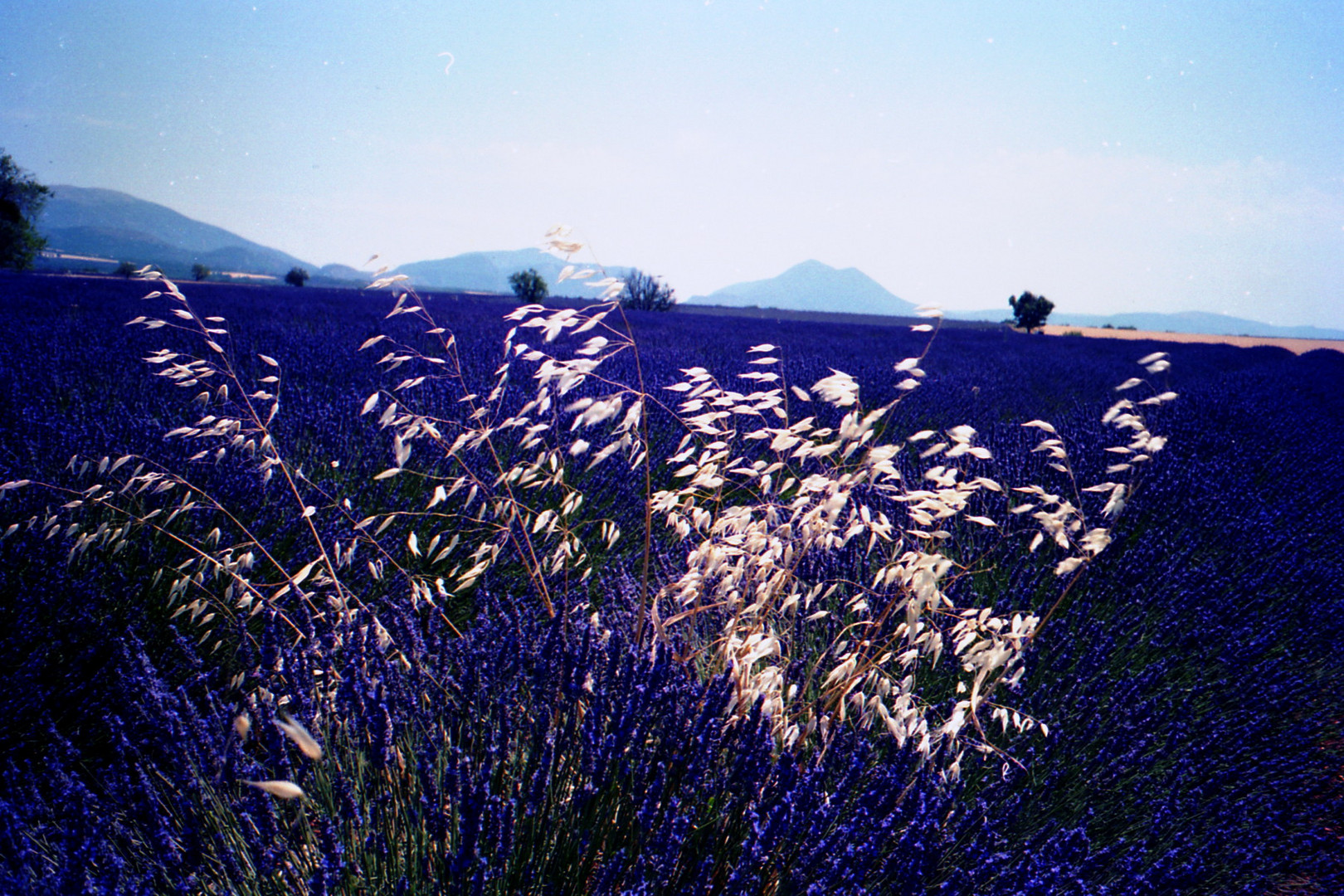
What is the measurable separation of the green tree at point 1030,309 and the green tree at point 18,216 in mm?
43644

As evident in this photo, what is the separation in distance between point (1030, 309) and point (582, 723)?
34.0m

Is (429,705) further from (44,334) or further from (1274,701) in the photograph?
(44,334)

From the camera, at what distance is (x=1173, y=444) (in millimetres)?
4551

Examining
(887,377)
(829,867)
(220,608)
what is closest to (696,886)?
(829,867)

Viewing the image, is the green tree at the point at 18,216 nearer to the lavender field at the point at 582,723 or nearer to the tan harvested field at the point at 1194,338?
the lavender field at the point at 582,723

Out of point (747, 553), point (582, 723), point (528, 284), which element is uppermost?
point (528, 284)

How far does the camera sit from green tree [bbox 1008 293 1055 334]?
3011cm

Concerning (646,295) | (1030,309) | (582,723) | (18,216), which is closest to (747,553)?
(582,723)

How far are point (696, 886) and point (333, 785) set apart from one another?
641mm

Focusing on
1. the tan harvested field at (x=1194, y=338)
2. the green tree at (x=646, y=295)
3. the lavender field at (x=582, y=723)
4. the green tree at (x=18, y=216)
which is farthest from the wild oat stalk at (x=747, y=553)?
the green tree at (x=18, y=216)

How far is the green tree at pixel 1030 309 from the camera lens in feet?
98.8

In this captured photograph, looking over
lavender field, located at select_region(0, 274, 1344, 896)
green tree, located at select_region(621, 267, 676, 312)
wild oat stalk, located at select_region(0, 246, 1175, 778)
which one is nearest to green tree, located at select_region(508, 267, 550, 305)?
green tree, located at select_region(621, 267, 676, 312)

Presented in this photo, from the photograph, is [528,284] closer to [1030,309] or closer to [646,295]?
[646,295]

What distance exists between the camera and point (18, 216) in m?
30.5
